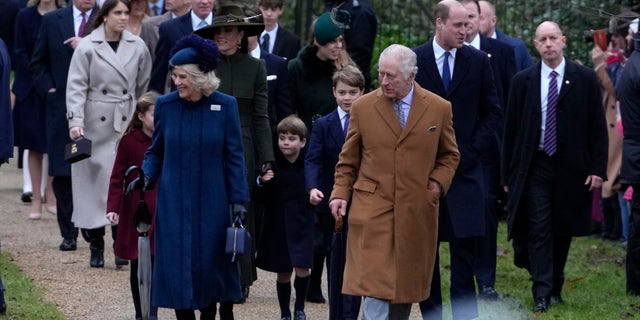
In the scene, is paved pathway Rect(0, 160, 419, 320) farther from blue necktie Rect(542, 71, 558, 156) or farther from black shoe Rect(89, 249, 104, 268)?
blue necktie Rect(542, 71, 558, 156)

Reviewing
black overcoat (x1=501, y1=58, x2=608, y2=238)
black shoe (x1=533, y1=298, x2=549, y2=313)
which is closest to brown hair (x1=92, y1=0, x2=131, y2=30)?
black overcoat (x1=501, y1=58, x2=608, y2=238)

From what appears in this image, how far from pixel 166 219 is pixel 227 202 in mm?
367

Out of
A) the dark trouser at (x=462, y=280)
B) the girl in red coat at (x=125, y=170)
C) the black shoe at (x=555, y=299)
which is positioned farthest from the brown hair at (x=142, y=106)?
the black shoe at (x=555, y=299)

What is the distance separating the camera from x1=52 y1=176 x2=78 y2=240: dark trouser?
42.8 feet

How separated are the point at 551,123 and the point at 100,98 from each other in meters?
3.73

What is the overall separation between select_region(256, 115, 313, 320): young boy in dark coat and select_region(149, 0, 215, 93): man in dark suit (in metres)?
1.72

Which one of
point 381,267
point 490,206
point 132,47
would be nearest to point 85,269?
point 132,47

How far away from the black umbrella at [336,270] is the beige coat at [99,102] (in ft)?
11.0

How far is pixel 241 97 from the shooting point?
34.0 feet

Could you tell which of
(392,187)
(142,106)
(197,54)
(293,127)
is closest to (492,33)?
(293,127)

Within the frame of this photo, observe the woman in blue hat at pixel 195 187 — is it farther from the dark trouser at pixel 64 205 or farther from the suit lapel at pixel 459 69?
the dark trouser at pixel 64 205

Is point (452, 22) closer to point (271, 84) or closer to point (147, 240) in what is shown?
point (271, 84)

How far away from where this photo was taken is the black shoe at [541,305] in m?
10.9

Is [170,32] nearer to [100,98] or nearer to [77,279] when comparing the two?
[100,98]
